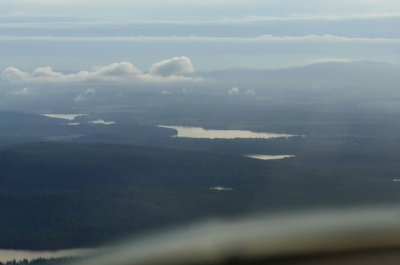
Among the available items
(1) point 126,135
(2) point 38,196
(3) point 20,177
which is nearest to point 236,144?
(1) point 126,135

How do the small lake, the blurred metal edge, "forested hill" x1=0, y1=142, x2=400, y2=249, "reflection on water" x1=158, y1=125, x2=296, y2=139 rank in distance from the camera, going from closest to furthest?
the blurred metal edge → the small lake → "forested hill" x1=0, y1=142, x2=400, y2=249 → "reflection on water" x1=158, y1=125, x2=296, y2=139

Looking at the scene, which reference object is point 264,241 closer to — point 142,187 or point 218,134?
point 142,187

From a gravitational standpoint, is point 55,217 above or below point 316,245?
below

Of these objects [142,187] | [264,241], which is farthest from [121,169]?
[264,241]

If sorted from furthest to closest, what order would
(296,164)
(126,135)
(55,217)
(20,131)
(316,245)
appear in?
(20,131) < (126,135) < (296,164) < (55,217) < (316,245)

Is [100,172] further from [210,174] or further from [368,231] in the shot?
[368,231]

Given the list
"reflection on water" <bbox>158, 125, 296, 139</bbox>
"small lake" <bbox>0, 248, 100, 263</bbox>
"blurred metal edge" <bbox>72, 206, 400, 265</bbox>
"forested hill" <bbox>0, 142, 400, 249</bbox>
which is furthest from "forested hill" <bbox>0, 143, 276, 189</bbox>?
"blurred metal edge" <bbox>72, 206, 400, 265</bbox>

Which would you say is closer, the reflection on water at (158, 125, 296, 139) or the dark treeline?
the dark treeline

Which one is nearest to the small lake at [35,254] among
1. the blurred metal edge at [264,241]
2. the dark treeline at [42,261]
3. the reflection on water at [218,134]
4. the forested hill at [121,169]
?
the dark treeline at [42,261]

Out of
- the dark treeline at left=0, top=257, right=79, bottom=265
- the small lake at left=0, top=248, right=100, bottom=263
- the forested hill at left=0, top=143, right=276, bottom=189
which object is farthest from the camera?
the forested hill at left=0, top=143, right=276, bottom=189

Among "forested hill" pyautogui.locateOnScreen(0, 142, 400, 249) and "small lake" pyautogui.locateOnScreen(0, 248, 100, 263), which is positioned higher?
"forested hill" pyautogui.locateOnScreen(0, 142, 400, 249)

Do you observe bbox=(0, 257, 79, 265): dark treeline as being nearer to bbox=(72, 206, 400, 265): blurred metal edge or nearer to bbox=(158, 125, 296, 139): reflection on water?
bbox=(72, 206, 400, 265): blurred metal edge
